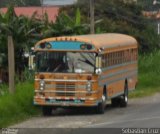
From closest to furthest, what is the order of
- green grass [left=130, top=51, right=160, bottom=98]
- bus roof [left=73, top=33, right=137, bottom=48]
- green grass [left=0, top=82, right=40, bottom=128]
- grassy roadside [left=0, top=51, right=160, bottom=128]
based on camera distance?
green grass [left=0, top=82, right=40, bottom=128], grassy roadside [left=0, top=51, right=160, bottom=128], bus roof [left=73, top=33, right=137, bottom=48], green grass [left=130, top=51, right=160, bottom=98]

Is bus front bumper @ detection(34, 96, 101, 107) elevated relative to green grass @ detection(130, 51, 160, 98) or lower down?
elevated

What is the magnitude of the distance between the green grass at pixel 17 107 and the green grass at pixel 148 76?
940 cm

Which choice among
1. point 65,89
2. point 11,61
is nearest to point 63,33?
point 11,61

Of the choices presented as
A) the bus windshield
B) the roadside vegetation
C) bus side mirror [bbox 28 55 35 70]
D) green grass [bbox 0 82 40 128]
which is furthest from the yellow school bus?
the roadside vegetation

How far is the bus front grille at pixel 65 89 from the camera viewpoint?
70.8 feet

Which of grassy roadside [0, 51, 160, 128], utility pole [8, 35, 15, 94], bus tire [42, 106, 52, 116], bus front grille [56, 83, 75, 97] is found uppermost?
utility pole [8, 35, 15, 94]

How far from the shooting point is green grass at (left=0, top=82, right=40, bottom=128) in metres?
19.6

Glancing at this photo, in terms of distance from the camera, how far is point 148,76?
127 feet

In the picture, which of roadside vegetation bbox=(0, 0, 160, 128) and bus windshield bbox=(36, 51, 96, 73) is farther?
roadside vegetation bbox=(0, 0, 160, 128)

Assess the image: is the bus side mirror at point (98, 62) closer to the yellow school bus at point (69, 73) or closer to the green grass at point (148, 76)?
the yellow school bus at point (69, 73)

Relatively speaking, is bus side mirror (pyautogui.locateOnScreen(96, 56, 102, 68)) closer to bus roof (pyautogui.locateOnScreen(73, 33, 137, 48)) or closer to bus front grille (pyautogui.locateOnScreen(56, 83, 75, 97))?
bus roof (pyautogui.locateOnScreen(73, 33, 137, 48))

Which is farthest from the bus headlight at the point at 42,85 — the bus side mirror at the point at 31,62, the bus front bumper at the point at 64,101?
the bus side mirror at the point at 31,62

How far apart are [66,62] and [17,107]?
84.8 inches

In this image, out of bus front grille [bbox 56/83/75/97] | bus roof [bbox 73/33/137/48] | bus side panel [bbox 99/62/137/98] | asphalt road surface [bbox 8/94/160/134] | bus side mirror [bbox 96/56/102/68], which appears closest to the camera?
asphalt road surface [bbox 8/94/160/134]
